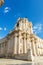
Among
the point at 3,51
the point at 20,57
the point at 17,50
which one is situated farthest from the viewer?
the point at 3,51

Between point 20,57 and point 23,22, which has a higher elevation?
point 23,22

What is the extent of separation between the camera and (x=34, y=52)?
4481cm

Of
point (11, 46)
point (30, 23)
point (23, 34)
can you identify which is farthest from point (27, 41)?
point (30, 23)

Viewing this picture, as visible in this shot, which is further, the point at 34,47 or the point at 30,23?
the point at 30,23

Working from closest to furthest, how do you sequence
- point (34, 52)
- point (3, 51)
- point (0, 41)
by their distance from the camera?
1. point (34, 52)
2. point (3, 51)
3. point (0, 41)

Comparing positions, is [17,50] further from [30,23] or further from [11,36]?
[30,23]

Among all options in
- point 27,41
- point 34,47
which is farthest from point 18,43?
point 34,47

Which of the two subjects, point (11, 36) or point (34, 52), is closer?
point (11, 36)

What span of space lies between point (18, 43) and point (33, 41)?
31.9 ft

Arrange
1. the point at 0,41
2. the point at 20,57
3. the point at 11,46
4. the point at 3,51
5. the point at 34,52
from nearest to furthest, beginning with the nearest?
the point at 20,57 < the point at 11,46 < the point at 34,52 < the point at 3,51 < the point at 0,41

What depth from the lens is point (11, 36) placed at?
40219mm

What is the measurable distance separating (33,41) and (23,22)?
748 centimetres

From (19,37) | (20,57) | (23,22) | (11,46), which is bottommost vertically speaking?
(20,57)

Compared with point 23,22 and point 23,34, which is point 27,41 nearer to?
point 23,34
